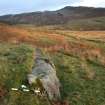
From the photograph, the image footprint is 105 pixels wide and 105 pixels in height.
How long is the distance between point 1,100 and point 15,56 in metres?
5.31

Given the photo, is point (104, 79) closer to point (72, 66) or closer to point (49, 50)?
point (72, 66)

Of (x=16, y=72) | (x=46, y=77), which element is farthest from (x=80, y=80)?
(x=16, y=72)

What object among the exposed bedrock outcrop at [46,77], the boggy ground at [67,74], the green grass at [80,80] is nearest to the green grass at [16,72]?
the boggy ground at [67,74]

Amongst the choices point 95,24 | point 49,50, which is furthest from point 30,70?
point 95,24

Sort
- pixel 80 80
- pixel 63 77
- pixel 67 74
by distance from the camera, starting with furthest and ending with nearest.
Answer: pixel 67 74 < pixel 63 77 < pixel 80 80

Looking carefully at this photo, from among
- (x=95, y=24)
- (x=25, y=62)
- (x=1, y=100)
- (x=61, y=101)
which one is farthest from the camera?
(x=95, y=24)

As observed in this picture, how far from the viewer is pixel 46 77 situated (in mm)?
20500

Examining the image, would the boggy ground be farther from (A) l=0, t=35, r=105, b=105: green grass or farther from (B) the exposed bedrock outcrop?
(B) the exposed bedrock outcrop

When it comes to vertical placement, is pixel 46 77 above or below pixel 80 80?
above

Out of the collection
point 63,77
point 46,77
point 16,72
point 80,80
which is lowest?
point 80,80

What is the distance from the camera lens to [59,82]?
21672 mm

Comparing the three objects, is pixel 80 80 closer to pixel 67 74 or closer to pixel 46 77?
pixel 67 74

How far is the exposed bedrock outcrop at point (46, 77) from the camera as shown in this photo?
64.5 feet

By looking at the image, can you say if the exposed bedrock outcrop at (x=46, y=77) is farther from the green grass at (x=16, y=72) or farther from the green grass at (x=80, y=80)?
the green grass at (x=80, y=80)
